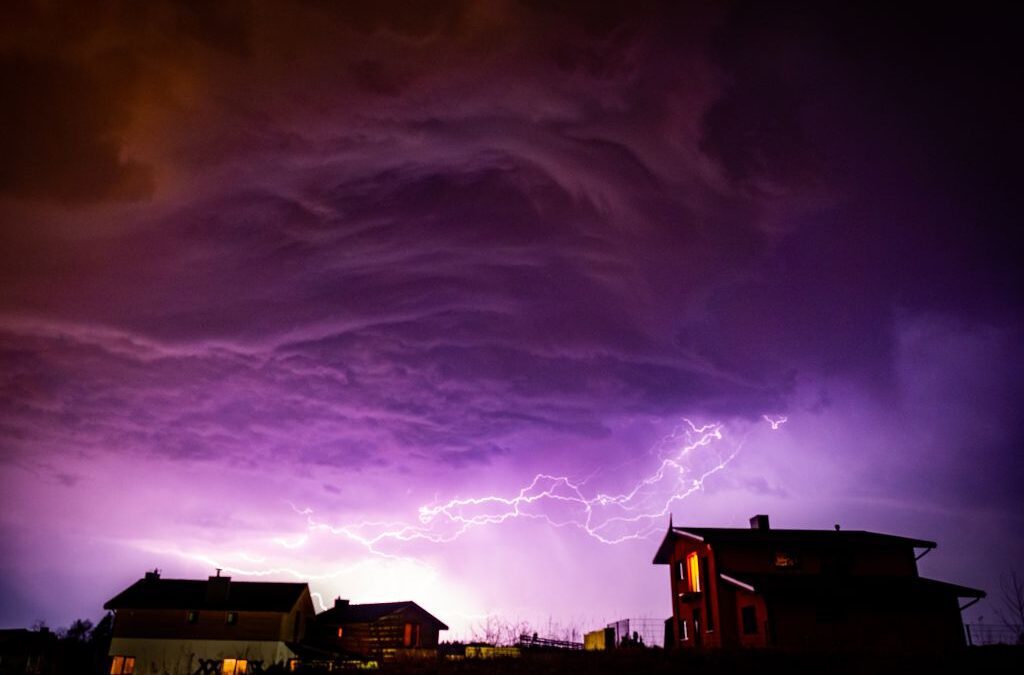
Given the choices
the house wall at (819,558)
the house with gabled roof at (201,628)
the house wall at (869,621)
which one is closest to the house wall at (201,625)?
the house with gabled roof at (201,628)

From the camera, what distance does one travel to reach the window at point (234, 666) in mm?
46188

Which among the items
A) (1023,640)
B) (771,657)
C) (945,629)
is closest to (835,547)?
(945,629)

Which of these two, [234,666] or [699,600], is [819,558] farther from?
[234,666]

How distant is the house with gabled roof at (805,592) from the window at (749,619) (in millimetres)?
42

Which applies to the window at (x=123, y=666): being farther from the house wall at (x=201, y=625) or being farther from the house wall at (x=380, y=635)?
the house wall at (x=380, y=635)

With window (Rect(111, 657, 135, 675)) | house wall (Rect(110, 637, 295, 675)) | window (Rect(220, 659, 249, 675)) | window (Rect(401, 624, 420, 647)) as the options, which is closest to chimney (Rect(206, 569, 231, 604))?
house wall (Rect(110, 637, 295, 675))

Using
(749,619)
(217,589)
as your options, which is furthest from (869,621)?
(217,589)

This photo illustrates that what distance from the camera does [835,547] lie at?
33906 millimetres

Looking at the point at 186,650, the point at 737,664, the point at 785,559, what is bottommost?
the point at 186,650

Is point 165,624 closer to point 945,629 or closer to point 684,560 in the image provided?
point 684,560

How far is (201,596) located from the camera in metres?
51.3

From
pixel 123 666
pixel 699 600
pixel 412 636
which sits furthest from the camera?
pixel 412 636

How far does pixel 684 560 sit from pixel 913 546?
1139cm

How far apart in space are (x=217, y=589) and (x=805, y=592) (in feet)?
138
